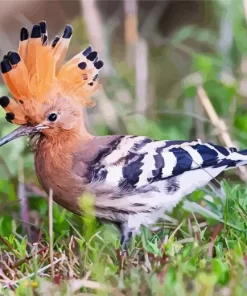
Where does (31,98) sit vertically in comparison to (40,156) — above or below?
above

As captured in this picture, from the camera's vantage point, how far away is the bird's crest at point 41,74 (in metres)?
2.71

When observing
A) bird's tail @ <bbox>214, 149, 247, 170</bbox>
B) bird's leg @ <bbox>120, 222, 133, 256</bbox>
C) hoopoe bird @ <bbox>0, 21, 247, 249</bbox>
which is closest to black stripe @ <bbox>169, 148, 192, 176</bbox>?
hoopoe bird @ <bbox>0, 21, 247, 249</bbox>

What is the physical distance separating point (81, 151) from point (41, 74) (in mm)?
311

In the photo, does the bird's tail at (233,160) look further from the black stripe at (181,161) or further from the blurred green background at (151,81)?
the blurred green background at (151,81)

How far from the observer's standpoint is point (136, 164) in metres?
2.75

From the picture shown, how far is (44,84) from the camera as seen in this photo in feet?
8.97

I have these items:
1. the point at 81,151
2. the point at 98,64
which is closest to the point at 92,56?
the point at 98,64

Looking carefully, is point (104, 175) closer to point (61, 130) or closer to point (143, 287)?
point (61, 130)

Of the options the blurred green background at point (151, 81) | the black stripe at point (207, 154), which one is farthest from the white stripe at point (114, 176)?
the blurred green background at point (151, 81)

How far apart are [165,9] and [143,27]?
2.87 ft

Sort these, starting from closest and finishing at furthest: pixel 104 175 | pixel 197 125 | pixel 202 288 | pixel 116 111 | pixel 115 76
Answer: pixel 202 288
pixel 104 175
pixel 197 125
pixel 116 111
pixel 115 76

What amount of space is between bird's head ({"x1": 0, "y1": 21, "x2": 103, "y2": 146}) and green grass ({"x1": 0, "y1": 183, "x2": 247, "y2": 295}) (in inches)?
15.0

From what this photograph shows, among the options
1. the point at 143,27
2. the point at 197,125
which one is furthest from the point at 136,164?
the point at 143,27

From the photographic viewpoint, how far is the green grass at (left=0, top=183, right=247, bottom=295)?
85.0 inches
